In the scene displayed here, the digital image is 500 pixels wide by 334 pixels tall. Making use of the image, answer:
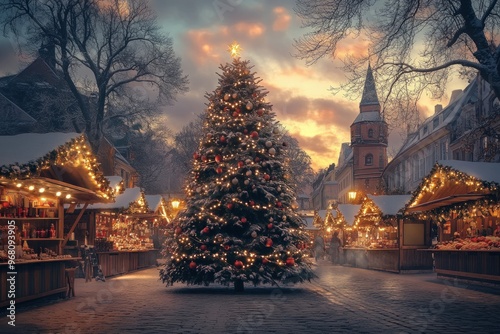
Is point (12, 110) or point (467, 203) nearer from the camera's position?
point (467, 203)

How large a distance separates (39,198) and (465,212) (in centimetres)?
1403

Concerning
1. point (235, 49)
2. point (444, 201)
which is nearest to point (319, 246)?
point (444, 201)

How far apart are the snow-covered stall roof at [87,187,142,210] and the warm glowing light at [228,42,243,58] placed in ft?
38.8

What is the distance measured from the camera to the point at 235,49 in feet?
67.5

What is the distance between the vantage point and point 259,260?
18.6 metres

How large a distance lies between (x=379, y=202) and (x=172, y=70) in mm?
13757

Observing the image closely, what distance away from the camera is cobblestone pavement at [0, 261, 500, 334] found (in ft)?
36.4

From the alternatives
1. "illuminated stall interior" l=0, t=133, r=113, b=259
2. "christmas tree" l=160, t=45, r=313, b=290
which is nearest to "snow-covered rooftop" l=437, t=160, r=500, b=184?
"christmas tree" l=160, t=45, r=313, b=290

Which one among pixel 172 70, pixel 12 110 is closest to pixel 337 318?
pixel 172 70

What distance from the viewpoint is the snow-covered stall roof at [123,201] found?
2973cm

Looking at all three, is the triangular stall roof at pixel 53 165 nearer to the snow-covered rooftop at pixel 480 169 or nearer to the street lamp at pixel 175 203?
the snow-covered rooftop at pixel 480 169

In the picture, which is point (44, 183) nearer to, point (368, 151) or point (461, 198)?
point (461, 198)

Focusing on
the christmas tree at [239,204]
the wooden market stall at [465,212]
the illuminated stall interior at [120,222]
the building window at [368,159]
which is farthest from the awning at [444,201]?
the building window at [368,159]

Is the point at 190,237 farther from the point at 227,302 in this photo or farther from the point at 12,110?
the point at 12,110
